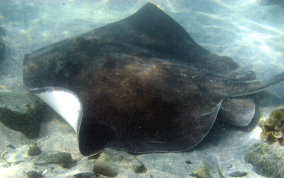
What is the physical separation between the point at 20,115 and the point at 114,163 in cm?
205

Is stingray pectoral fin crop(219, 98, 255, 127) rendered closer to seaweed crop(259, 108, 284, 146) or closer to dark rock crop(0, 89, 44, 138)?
seaweed crop(259, 108, 284, 146)

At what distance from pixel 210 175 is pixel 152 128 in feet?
3.30

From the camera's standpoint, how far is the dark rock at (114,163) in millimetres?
3006

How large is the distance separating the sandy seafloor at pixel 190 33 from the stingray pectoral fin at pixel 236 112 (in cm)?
22

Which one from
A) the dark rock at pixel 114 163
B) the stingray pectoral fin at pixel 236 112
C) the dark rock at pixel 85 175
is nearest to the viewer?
the dark rock at pixel 85 175

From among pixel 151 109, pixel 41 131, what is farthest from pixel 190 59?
pixel 41 131

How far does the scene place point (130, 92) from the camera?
3410mm

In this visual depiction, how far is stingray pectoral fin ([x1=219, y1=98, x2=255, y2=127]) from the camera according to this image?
3775 mm

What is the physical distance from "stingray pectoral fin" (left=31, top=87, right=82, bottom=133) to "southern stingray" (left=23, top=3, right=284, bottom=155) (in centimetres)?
1

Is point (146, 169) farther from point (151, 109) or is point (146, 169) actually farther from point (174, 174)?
point (151, 109)


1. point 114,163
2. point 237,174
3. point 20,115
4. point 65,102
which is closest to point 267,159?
point 237,174

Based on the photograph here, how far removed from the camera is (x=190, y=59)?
17.0 ft

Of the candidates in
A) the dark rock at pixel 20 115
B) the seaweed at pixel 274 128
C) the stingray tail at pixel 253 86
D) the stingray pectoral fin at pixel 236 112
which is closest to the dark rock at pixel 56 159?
the dark rock at pixel 20 115

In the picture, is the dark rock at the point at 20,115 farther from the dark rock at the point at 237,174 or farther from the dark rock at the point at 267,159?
the dark rock at the point at 267,159
